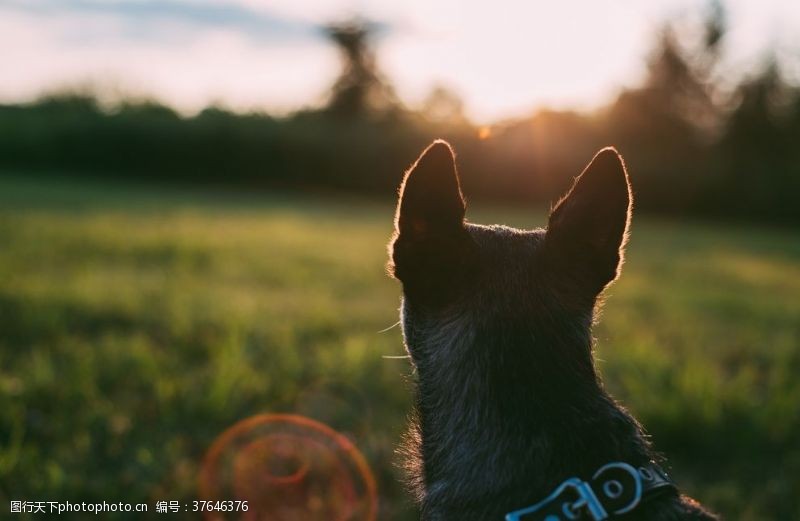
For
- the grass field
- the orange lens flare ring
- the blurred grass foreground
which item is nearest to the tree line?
the blurred grass foreground

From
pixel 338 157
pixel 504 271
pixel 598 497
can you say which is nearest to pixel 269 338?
pixel 504 271

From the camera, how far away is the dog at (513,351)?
2.34 metres

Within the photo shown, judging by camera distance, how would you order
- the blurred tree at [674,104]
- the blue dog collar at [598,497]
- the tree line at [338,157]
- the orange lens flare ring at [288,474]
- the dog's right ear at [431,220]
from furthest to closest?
the blurred tree at [674,104] → the tree line at [338,157] → the orange lens flare ring at [288,474] → the dog's right ear at [431,220] → the blue dog collar at [598,497]

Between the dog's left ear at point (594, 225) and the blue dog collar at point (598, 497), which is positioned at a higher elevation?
the dog's left ear at point (594, 225)

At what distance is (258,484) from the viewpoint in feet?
14.2

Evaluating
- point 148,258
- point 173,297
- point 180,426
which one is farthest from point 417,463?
point 148,258

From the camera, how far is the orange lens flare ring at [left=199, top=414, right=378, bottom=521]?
4.15 meters

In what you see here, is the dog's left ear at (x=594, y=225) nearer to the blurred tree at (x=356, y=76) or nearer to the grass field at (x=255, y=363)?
the grass field at (x=255, y=363)

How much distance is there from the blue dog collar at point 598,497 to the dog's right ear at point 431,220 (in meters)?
0.80

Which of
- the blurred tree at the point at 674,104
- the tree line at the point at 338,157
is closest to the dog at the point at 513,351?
the tree line at the point at 338,157

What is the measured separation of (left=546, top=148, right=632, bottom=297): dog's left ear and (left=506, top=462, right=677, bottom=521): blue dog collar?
2.24 ft

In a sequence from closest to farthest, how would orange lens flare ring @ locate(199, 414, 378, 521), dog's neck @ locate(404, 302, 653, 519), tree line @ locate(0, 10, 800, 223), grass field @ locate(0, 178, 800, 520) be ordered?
dog's neck @ locate(404, 302, 653, 519), orange lens flare ring @ locate(199, 414, 378, 521), grass field @ locate(0, 178, 800, 520), tree line @ locate(0, 10, 800, 223)

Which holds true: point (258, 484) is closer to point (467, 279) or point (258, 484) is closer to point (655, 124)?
point (467, 279)

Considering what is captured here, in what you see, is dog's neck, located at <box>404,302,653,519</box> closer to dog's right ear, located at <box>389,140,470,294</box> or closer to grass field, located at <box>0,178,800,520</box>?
dog's right ear, located at <box>389,140,470,294</box>
